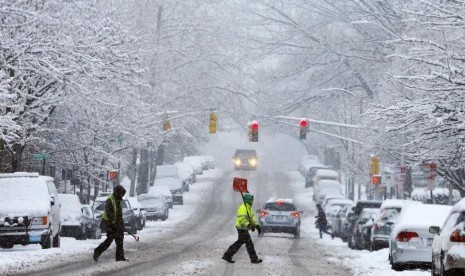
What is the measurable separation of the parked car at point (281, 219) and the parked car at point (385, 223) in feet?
48.2

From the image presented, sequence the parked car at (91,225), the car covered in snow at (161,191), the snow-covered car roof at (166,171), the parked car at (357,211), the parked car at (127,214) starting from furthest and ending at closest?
the snow-covered car roof at (166,171) → the car covered in snow at (161,191) → the parked car at (127,214) → the parked car at (91,225) → the parked car at (357,211)

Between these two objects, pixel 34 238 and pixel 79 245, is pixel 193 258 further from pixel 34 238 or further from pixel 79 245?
pixel 79 245

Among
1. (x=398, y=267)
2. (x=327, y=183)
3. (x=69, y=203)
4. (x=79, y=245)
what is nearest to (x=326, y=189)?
(x=327, y=183)

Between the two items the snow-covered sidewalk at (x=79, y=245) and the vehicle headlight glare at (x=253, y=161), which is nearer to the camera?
the snow-covered sidewalk at (x=79, y=245)

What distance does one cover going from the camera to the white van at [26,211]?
28.7 meters

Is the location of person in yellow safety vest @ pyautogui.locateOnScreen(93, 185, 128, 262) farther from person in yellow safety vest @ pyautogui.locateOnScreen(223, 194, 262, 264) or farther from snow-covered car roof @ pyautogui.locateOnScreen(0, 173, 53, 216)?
snow-covered car roof @ pyautogui.locateOnScreen(0, 173, 53, 216)

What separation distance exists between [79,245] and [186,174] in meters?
50.0

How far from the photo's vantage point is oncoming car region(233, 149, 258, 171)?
107963 mm

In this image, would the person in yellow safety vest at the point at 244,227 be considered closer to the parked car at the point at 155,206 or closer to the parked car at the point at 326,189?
the parked car at the point at 155,206

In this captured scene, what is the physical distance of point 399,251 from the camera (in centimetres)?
2269

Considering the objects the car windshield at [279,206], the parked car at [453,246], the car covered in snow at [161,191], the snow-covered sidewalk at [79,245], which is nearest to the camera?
the parked car at [453,246]

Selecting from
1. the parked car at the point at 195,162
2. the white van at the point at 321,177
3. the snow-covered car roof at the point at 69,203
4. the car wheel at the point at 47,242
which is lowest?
the car wheel at the point at 47,242

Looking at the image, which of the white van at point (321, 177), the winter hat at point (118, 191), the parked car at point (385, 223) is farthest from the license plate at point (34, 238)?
the white van at point (321, 177)

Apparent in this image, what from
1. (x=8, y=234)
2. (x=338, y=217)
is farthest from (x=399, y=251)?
(x=338, y=217)
